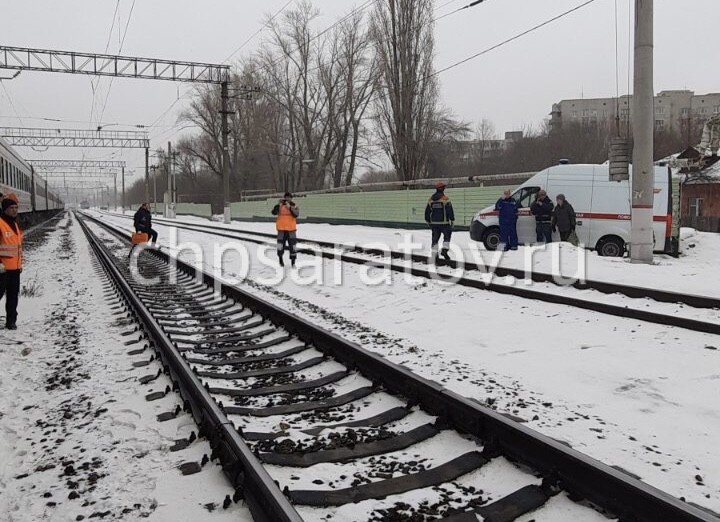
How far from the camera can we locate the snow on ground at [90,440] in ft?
9.36

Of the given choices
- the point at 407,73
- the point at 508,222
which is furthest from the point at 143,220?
the point at 407,73

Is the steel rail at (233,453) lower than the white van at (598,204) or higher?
lower

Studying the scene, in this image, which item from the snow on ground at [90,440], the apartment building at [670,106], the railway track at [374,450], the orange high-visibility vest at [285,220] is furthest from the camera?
the apartment building at [670,106]

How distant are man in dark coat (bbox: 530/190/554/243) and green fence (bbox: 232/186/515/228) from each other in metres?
6.48

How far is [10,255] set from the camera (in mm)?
7242

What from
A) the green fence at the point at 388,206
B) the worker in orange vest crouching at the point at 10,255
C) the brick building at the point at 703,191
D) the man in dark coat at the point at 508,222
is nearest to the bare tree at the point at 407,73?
the green fence at the point at 388,206

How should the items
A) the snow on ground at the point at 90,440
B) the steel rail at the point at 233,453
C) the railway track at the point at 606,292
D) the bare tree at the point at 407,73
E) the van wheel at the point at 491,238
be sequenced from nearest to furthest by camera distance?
1. the steel rail at the point at 233,453
2. the snow on ground at the point at 90,440
3. the railway track at the point at 606,292
4. the van wheel at the point at 491,238
5. the bare tree at the point at 407,73

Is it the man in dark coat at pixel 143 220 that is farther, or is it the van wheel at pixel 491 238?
the man in dark coat at pixel 143 220

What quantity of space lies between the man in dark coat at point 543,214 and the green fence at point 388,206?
6482 millimetres

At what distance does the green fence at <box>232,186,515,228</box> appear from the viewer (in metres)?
22.4

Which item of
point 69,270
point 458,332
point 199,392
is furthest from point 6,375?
point 69,270

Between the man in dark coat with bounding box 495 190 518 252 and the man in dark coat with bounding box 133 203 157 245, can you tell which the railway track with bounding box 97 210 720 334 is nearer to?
the man in dark coat with bounding box 495 190 518 252

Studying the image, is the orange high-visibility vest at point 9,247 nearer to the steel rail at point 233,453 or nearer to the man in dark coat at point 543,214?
the steel rail at point 233,453

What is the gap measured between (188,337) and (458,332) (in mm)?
3154
